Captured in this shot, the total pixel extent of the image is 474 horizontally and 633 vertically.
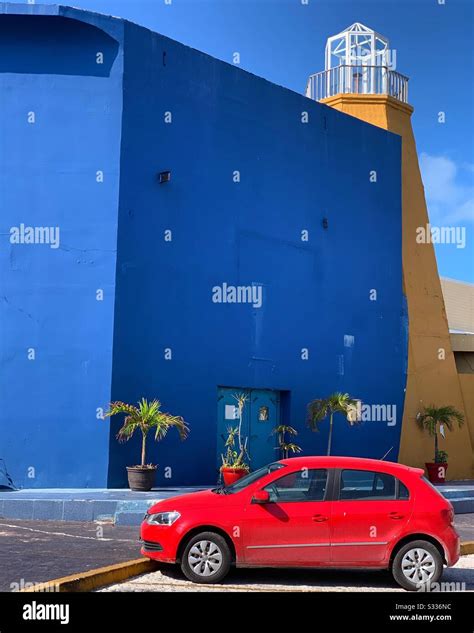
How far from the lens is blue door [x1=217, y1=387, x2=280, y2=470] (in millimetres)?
18080

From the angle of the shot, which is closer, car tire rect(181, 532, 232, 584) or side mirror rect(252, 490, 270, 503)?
car tire rect(181, 532, 232, 584)

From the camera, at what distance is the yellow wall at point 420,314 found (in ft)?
74.2

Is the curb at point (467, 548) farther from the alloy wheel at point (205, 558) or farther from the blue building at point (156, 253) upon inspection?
the blue building at point (156, 253)

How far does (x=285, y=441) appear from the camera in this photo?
62.7ft

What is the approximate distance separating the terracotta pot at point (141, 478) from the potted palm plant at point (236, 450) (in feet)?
5.27

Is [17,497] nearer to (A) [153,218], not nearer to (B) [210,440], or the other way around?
(B) [210,440]

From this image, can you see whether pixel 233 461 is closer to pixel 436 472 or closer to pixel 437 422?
pixel 436 472

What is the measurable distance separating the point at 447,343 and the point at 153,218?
10848 mm

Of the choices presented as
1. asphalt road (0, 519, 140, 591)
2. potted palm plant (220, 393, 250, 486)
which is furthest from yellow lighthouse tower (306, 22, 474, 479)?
asphalt road (0, 519, 140, 591)

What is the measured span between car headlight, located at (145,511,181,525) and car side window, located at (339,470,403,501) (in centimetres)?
180

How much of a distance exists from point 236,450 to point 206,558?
911cm

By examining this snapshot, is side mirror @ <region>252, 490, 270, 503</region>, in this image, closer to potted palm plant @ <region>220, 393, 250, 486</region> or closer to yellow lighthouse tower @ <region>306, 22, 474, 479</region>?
potted palm plant @ <region>220, 393, 250, 486</region>

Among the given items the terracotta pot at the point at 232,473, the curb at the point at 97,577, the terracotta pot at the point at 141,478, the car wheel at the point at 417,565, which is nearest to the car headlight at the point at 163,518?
the curb at the point at 97,577
